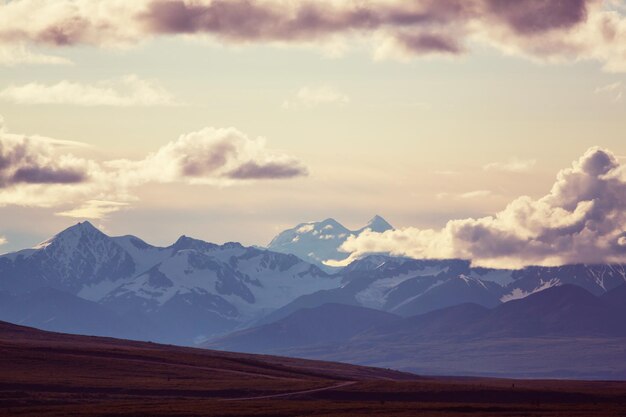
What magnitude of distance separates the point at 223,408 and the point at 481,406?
1584 inches

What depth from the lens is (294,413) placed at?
175250mm

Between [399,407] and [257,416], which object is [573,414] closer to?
[399,407]

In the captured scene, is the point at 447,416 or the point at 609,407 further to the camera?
the point at 609,407

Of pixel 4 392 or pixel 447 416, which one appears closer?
pixel 447 416

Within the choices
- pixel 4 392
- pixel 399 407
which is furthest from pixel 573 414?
pixel 4 392

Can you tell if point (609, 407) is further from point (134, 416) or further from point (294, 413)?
point (134, 416)

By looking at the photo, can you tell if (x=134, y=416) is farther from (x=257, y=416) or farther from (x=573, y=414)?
(x=573, y=414)

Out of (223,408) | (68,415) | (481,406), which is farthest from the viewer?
(481,406)

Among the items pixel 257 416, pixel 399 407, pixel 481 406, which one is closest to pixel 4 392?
pixel 257 416

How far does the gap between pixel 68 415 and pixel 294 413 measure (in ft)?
99.5

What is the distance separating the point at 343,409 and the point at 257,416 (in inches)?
656

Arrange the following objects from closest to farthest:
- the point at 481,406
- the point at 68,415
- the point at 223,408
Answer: the point at 68,415
the point at 223,408
the point at 481,406

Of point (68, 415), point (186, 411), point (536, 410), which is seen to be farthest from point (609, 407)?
point (68, 415)

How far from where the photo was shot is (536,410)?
18938cm
